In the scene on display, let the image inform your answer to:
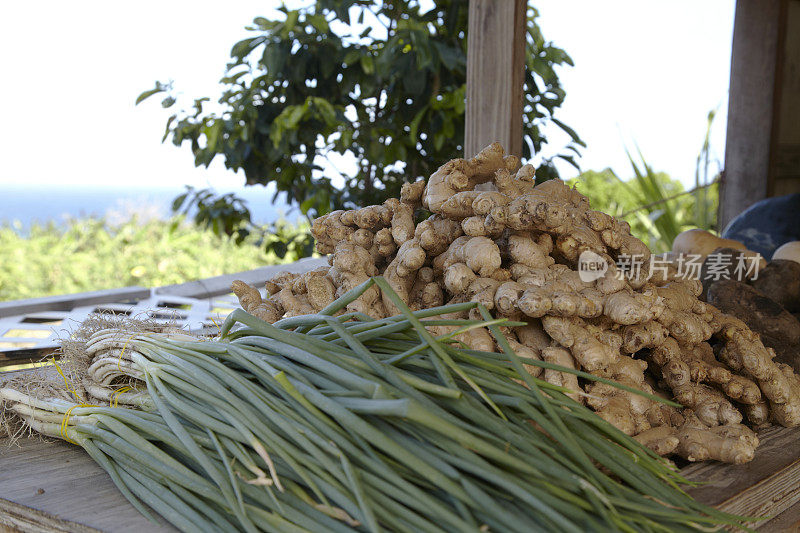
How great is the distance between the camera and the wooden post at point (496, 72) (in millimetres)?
2014

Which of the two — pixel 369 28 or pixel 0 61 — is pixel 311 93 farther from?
pixel 0 61

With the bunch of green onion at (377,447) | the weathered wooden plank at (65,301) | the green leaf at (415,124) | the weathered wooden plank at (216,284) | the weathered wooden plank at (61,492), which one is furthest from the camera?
the green leaf at (415,124)

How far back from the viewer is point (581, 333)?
40.8 inches

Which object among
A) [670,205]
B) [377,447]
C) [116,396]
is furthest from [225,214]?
[670,205]

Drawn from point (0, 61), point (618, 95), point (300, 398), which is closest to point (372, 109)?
point (300, 398)

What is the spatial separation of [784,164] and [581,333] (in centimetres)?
387

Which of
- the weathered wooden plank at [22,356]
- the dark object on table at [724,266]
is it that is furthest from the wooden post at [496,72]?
the weathered wooden plank at [22,356]

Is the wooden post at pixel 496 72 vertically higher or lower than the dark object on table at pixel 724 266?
higher

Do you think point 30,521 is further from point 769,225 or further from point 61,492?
point 769,225

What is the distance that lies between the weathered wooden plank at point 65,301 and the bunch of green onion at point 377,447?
163 cm

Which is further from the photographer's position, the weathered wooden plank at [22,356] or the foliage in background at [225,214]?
the foliage in background at [225,214]

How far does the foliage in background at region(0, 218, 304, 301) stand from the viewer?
23.8 ft

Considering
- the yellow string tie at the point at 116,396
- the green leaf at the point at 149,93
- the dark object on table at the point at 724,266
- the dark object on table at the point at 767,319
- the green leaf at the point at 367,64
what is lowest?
the yellow string tie at the point at 116,396

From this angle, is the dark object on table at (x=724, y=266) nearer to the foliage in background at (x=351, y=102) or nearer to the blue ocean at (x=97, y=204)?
the foliage in background at (x=351, y=102)
